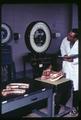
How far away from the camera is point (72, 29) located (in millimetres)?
1300

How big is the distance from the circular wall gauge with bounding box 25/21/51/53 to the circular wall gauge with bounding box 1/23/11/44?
0.08 meters

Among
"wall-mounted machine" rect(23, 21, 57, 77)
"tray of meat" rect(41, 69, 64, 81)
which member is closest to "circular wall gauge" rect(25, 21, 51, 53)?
"wall-mounted machine" rect(23, 21, 57, 77)

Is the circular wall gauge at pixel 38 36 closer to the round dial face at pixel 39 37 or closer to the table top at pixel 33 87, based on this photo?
the round dial face at pixel 39 37

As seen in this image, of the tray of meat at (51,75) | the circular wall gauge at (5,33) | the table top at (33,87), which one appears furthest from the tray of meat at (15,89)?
the circular wall gauge at (5,33)

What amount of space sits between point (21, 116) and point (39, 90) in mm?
152

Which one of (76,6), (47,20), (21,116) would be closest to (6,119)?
(21,116)

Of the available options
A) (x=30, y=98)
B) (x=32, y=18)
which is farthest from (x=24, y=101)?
(x=32, y=18)

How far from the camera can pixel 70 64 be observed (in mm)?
1369

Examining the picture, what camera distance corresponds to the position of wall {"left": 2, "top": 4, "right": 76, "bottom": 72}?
127 cm

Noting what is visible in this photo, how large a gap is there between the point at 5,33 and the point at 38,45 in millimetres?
180

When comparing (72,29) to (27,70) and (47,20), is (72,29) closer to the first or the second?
(47,20)

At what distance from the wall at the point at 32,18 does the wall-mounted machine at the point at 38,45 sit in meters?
0.02

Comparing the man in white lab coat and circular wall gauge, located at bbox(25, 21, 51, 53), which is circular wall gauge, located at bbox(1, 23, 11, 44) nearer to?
circular wall gauge, located at bbox(25, 21, 51, 53)

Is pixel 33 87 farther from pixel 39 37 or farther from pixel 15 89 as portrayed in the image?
pixel 39 37
